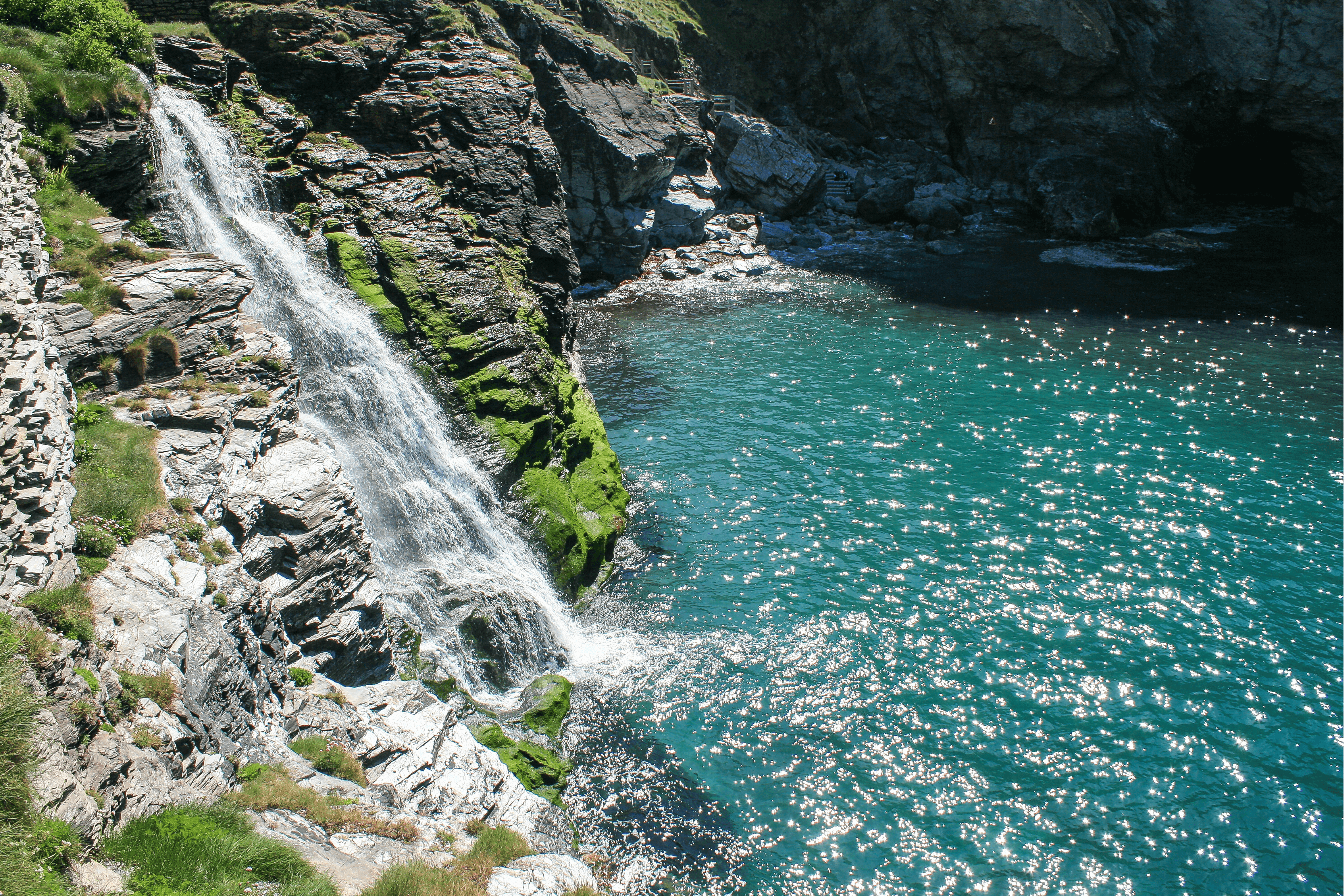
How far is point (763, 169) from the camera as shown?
5662 centimetres

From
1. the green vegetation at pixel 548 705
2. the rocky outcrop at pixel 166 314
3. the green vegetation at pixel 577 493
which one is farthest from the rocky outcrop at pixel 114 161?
the green vegetation at pixel 548 705

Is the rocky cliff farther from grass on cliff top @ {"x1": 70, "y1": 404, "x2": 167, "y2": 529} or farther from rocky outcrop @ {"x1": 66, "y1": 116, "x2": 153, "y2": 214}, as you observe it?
rocky outcrop @ {"x1": 66, "y1": 116, "x2": 153, "y2": 214}

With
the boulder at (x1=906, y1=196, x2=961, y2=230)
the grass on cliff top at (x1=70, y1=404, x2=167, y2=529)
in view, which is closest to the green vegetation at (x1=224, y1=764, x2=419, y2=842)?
the grass on cliff top at (x1=70, y1=404, x2=167, y2=529)

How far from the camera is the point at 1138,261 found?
1882 inches

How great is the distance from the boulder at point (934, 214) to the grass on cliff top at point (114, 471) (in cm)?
5581

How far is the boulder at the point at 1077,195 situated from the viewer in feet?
177

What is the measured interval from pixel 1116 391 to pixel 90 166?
33.5m

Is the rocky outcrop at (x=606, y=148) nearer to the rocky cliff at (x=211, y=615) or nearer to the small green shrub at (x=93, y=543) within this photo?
the rocky cliff at (x=211, y=615)

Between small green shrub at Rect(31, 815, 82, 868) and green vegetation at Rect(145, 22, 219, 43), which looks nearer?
small green shrub at Rect(31, 815, 82, 868)

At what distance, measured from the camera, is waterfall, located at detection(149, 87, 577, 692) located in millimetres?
16172

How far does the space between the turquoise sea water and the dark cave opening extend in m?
37.2

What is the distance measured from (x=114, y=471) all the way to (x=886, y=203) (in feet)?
186

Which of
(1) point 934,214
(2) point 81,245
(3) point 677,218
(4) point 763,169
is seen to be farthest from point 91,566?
(1) point 934,214

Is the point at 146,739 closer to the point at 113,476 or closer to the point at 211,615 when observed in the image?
the point at 211,615
